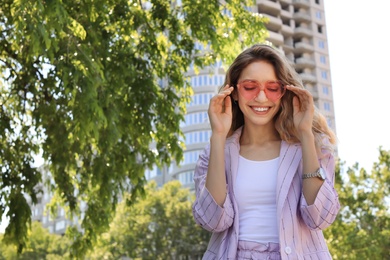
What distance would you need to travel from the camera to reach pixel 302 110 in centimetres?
275

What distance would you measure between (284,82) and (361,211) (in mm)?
21259

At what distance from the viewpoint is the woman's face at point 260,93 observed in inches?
110

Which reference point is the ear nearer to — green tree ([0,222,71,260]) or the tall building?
green tree ([0,222,71,260])

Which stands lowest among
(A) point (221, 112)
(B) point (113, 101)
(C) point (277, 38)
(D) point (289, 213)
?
(D) point (289, 213)

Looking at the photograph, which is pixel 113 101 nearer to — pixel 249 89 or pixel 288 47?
pixel 249 89

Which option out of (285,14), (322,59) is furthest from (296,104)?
(322,59)

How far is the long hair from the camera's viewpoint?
2.78 metres

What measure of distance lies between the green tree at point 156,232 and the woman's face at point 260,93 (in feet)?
114

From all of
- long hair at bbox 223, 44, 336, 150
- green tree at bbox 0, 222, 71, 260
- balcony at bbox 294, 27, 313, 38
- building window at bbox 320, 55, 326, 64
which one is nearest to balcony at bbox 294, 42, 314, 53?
balcony at bbox 294, 27, 313, 38

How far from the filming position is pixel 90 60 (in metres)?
6.98

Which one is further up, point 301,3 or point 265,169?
point 301,3

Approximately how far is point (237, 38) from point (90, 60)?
339 cm

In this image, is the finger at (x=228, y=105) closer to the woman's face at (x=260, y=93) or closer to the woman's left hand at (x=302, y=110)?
the woman's face at (x=260, y=93)

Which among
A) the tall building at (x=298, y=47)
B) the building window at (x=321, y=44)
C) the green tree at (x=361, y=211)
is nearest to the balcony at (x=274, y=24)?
the tall building at (x=298, y=47)
